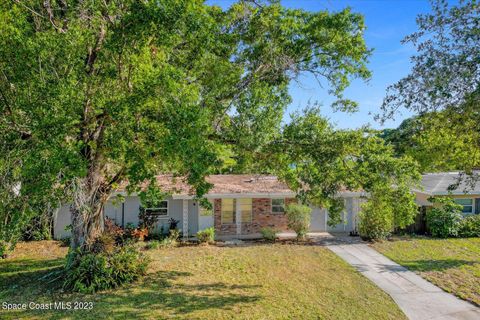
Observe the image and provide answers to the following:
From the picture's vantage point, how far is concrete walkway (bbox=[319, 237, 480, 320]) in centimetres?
898

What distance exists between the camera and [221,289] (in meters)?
10.8

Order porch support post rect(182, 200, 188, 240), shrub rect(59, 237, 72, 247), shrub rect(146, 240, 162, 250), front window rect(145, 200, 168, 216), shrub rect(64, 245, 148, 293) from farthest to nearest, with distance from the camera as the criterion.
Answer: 1. front window rect(145, 200, 168, 216)
2. porch support post rect(182, 200, 188, 240)
3. shrub rect(59, 237, 72, 247)
4. shrub rect(146, 240, 162, 250)
5. shrub rect(64, 245, 148, 293)

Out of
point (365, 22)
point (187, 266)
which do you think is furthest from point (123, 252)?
point (365, 22)

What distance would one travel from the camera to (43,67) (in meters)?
7.08

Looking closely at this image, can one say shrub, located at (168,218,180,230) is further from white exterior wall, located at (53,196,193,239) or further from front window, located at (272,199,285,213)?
front window, located at (272,199,285,213)

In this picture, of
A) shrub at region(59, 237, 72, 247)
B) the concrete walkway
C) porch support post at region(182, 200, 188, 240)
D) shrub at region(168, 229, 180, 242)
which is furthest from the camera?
porch support post at region(182, 200, 188, 240)

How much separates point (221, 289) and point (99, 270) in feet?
13.5

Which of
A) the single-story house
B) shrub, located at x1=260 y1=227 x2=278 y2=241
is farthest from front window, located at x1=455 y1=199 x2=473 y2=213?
shrub, located at x1=260 y1=227 x2=278 y2=241

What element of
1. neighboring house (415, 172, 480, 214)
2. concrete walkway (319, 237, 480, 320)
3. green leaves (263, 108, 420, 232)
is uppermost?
green leaves (263, 108, 420, 232)

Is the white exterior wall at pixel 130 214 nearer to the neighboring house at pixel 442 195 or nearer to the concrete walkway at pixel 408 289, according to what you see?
the concrete walkway at pixel 408 289

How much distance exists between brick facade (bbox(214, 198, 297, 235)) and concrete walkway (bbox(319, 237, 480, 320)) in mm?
4453

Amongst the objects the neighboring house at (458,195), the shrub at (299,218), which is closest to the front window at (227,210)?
the shrub at (299,218)

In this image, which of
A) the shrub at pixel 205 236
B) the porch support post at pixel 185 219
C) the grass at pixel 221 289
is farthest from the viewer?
the porch support post at pixel 185 219

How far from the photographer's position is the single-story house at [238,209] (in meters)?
18.8
